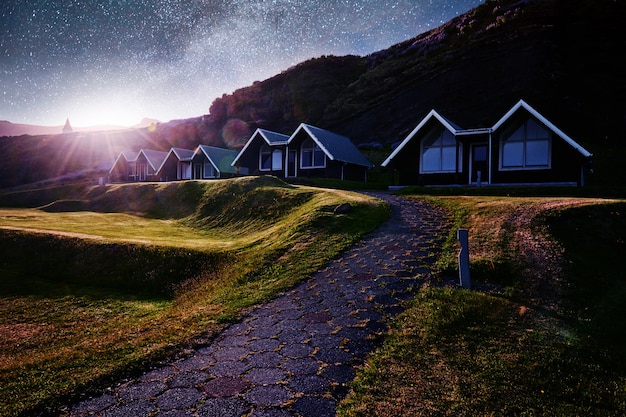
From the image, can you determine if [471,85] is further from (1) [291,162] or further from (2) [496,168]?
(2) [496,168]

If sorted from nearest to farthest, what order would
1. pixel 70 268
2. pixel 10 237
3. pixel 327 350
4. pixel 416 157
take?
pixel 327 350, pixel 70 268, pixel 10 237, pixel 416 157

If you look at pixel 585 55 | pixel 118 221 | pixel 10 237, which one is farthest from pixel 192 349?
pixel 585 55

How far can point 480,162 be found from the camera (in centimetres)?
2786

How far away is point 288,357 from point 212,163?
42.0 meters

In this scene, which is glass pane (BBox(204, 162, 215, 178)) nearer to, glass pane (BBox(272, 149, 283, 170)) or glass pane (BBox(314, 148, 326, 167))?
glass pane (BBox(272, 149, 283, 170))

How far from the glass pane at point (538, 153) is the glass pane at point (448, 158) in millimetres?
4742

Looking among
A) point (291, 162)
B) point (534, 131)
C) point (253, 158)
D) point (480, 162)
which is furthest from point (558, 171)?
point (253, 158)

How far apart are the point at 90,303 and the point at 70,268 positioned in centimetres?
396

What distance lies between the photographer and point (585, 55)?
54031 mm

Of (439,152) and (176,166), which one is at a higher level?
(176,166)

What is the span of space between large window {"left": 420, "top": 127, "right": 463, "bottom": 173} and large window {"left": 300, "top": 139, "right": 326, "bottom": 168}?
11.9m

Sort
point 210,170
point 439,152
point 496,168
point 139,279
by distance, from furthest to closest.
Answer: point 210,170 → point 439,152 → point 496,168 → point 139,279

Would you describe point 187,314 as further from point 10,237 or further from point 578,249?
point 10,237

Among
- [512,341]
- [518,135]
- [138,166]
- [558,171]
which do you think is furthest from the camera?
[138,166]
